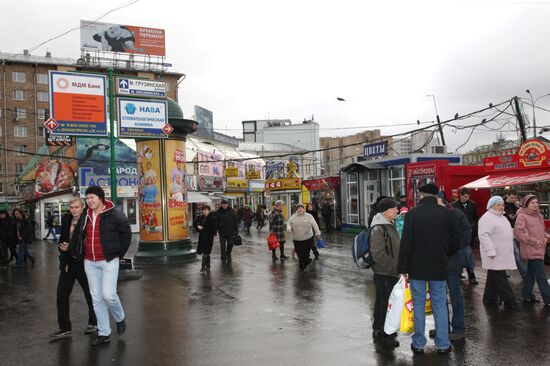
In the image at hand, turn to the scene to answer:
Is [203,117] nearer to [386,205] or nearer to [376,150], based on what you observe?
[376,150]

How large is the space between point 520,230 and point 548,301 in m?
1.06

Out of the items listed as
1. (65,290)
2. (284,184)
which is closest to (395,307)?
(65,290)

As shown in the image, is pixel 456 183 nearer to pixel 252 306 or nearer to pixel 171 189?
pixel 171 189

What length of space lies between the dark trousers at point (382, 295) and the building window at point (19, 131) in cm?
6914

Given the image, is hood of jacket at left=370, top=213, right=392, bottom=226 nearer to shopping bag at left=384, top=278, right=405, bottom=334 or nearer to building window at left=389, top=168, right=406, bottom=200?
shopping bag at left=384, top=278, right=405, bottom=334

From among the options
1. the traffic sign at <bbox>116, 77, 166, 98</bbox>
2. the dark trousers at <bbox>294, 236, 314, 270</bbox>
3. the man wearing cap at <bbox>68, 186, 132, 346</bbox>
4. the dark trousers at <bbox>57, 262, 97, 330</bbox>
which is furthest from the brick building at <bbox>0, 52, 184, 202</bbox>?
the man wearing cap at <bbox>68, 186, 132, 346</bbox>

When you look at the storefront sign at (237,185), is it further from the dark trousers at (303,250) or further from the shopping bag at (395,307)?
the shopping bag at (395,307)

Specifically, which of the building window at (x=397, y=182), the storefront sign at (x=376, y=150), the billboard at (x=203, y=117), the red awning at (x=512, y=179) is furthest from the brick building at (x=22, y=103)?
the red awning at (x=512, y=179)

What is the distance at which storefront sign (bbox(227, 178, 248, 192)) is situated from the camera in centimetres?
4150

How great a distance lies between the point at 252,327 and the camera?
268 inches

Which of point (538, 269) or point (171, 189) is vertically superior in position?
point (171, 189)

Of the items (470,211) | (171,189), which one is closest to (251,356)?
(470,211)

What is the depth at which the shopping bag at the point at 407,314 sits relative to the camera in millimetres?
5543

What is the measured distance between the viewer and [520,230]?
25.5 feet
